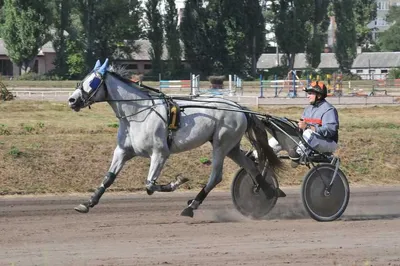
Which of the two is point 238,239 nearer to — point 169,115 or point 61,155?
point 169,115

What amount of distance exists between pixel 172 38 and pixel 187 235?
56.3m

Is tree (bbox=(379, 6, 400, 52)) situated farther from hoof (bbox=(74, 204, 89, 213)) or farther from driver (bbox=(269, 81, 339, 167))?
hoof (bbox=(74, 204, 89, 213))

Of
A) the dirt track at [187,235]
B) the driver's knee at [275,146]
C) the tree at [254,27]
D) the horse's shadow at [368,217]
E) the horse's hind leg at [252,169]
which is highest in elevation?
the tree at [254,27]

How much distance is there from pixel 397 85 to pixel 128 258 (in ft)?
135

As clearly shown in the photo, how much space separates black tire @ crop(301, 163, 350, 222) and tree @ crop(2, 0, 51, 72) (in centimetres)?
5077

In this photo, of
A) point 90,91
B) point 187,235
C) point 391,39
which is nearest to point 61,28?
point 90,91

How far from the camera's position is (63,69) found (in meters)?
63.3

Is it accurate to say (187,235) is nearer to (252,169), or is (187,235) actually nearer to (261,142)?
(252,169)

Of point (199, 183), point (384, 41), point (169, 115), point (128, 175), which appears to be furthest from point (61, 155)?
point (384, 41)

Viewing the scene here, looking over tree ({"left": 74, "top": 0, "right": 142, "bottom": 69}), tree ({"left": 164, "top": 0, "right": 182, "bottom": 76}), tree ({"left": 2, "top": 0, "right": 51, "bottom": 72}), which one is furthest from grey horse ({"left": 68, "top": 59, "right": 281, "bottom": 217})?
tree ({"left": 164, "top": 0, "right": 182, "bottom": 76})

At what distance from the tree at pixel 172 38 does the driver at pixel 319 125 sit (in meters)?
53.7

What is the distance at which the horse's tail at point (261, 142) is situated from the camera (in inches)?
432

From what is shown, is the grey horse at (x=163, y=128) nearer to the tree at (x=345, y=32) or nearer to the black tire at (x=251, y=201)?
the black tire at (x=251, y=201)

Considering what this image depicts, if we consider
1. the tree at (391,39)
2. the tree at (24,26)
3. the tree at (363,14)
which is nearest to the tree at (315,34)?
the tree at (363,14)
